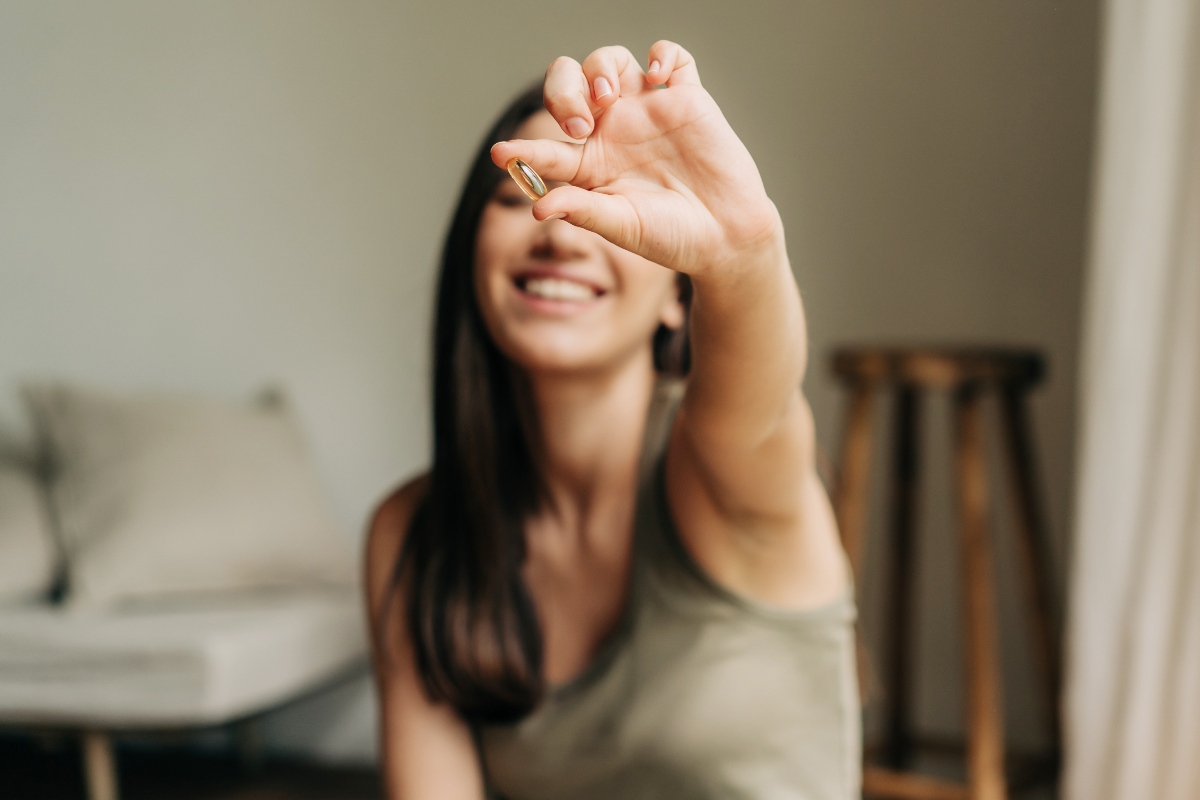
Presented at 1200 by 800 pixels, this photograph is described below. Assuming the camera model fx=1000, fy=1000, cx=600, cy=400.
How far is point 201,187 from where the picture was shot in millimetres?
2219

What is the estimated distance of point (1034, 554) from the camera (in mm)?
1521

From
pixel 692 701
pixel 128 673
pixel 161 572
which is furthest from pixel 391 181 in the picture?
pixel 692 701

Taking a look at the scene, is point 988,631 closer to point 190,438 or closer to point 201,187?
point 190,438

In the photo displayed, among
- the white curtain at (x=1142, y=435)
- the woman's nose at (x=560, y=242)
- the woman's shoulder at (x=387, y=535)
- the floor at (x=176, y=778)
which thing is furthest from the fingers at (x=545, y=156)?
the floor at (x=176, y=778)

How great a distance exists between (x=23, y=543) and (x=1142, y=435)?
1.74 meters

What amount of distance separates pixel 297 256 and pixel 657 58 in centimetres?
188

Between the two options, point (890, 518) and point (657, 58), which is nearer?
point (657, 58)

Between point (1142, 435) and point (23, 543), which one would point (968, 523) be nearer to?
point (1142, 435)

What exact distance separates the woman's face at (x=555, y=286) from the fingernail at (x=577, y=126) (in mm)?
342

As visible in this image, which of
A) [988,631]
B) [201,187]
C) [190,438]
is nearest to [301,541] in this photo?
[190,438]

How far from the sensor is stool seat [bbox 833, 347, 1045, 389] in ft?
4.78

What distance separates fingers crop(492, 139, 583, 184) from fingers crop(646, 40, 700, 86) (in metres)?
0.05

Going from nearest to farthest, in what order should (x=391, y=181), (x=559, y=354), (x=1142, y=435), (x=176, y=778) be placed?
(x=559, y=354)
(x=1142, y=435)
(x=176, y=778)
(x=391, y=181)

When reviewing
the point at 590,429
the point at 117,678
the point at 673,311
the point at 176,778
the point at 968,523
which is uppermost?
the point at 673,311
